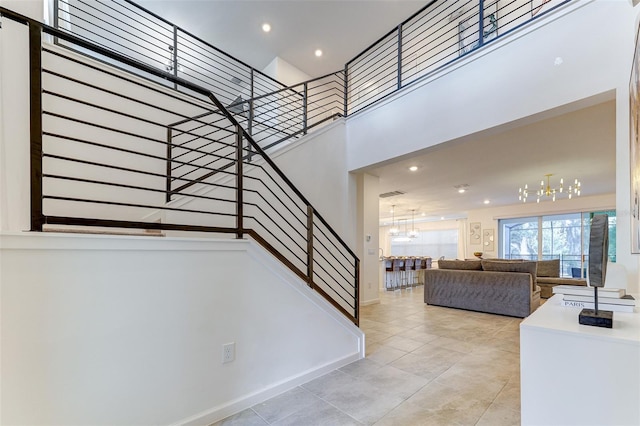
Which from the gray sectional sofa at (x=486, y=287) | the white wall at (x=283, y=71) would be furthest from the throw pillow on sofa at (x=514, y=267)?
the white wall at (x=283, y=71)

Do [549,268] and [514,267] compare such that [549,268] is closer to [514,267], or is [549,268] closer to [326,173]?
[514,267]

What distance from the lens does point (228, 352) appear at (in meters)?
2.04

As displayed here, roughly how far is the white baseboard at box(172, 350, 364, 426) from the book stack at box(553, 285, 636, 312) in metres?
1.97

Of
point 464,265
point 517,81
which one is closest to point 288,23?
point 517,81

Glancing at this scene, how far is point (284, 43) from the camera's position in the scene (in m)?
5.57

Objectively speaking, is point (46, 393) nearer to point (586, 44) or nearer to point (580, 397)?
point (580, 397)

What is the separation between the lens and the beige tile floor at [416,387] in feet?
6.59

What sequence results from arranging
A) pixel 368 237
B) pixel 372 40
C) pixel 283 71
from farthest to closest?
1. pixel 283 71
2. pixel 368 237
3. pixel 372 40

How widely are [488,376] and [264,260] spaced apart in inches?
93.9

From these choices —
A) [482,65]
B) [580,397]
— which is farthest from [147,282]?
[482,65]

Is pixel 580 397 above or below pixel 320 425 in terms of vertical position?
above

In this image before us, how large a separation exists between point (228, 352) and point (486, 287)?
4.82 metres

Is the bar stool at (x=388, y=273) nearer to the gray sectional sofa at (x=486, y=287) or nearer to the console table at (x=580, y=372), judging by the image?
the gray sectional sofa at (x=486, y=287)

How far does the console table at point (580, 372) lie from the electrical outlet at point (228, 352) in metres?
1.76
